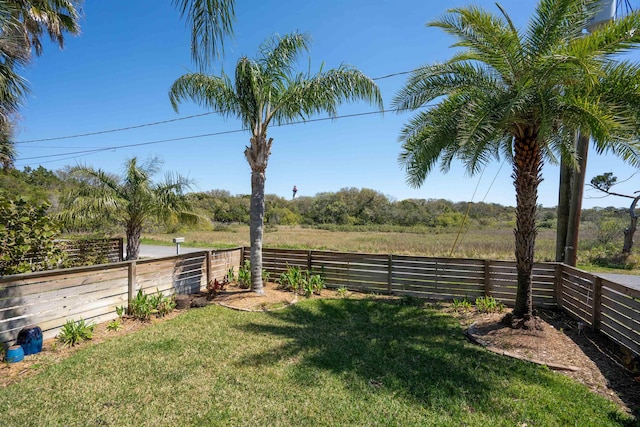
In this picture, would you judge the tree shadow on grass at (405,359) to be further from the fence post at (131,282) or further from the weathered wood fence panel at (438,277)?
the fence post at (131,282)

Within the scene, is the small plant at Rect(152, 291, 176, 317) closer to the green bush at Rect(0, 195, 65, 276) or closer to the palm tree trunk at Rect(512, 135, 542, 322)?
the green bush at Rect(0, 195, 65, 276)

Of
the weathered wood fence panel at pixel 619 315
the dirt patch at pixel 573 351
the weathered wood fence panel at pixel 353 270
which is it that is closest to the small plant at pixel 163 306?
the weathered wood fence panel at pixel 353 270

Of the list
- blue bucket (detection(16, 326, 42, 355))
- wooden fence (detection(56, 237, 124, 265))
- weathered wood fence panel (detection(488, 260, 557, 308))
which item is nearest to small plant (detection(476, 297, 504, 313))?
weathered wood fence panel (detection(488, 260, 557, 308))

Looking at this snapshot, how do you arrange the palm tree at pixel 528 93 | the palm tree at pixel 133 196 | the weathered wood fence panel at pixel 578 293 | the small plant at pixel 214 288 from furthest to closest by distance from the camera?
the palm tree at pixel 133 196 < the small plant at pixel 214 288 < the weathered wood fence panel at pixel 578 293 < the palm tree at pixel 528 93

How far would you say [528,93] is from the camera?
14.5 ft

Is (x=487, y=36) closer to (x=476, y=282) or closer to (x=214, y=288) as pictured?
(x=476, y=282)

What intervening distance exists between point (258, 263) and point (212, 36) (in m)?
6.20

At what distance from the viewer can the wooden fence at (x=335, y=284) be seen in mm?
4313

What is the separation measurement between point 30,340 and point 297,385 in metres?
3.72

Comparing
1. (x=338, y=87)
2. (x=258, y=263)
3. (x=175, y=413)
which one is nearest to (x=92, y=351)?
(x=175, y=413)

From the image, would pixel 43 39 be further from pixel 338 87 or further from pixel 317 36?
pixel 338 87

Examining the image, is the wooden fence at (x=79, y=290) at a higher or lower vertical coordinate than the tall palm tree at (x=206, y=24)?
lower

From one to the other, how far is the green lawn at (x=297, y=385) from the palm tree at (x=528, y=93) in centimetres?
187

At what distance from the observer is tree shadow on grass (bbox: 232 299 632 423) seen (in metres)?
3.38
